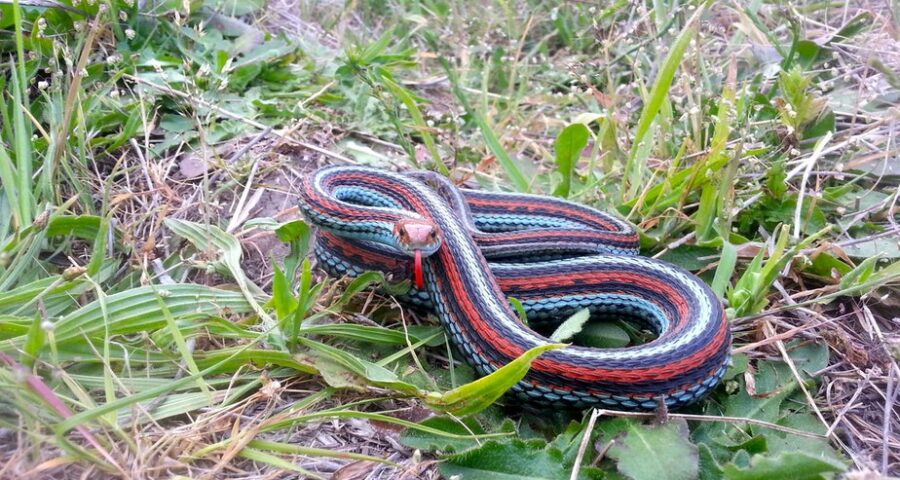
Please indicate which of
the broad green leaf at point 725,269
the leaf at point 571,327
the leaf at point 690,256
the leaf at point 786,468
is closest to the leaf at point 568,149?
the leaf at point 690,256

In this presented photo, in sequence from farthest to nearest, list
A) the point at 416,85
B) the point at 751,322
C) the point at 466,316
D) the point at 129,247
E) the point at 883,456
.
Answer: the point at 416,85, the point at 129,247, the point at 751,322, the point at 466,316, the point at 883,456

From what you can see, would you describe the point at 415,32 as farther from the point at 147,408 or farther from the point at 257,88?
the point at 147,408

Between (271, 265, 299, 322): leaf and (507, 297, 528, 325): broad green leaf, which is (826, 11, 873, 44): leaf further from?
(271, 265, 299, 322): leaf

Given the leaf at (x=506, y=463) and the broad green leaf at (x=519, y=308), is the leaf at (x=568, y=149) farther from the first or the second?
the leaf at (x=506, y=463)

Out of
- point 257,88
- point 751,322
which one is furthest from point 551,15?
point 751,322

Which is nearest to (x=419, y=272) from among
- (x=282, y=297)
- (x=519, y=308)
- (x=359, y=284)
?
(x=359, y=284)

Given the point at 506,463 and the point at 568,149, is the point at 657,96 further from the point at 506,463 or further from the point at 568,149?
the point at 506,463
